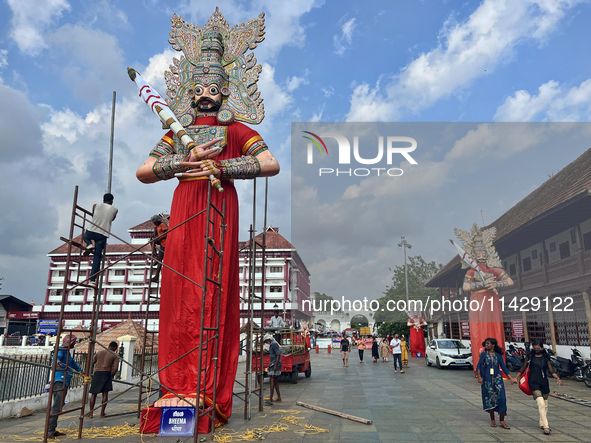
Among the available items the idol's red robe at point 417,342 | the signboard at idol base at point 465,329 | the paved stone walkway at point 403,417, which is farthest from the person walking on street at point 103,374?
the idol's red robe at point 417,342

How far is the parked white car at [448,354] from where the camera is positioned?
1962 centimetres

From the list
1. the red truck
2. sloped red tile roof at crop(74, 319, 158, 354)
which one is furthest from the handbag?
sloped red tile roof at crop(74, 319, 158, 354)

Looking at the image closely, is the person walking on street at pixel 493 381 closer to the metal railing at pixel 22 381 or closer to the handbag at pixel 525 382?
the handbag at pixel 525 382

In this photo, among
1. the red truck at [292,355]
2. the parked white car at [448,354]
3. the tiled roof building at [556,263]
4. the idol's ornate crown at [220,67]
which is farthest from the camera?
the parked white car at [448,354]

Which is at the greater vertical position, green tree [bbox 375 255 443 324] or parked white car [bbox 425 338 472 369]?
green tree [bbox 375 255 443 324]

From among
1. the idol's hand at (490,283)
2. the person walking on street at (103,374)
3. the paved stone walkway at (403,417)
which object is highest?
the idol's hand at (490,283)

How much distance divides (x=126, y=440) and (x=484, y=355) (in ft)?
21.1

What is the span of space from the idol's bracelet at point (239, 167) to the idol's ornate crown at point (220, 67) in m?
1.08

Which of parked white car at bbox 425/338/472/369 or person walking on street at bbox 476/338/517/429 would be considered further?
parked white car at bbox 425/338/472/369

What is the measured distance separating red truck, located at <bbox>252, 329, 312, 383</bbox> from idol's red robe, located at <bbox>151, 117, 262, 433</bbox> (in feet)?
21.8

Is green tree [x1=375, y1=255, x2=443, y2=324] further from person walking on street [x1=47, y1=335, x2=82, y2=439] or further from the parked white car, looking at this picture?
person walking on street [x1=47, y1=335, x2=82, y2=439]

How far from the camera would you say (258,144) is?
8.64m

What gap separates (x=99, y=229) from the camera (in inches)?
307

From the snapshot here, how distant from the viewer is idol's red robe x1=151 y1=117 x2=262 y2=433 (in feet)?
24.8
